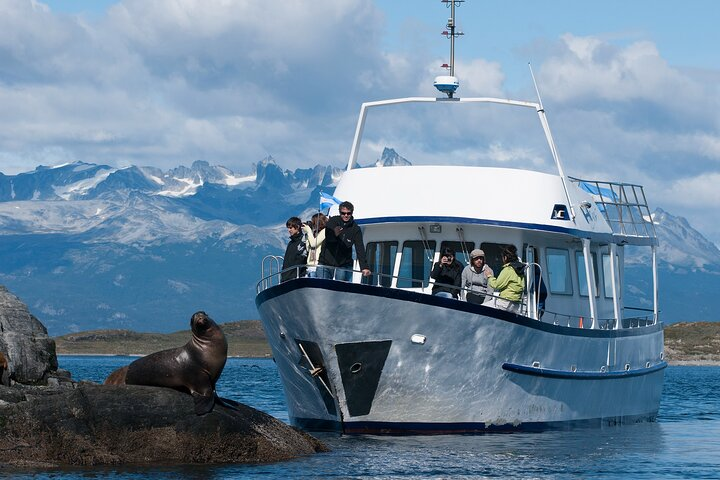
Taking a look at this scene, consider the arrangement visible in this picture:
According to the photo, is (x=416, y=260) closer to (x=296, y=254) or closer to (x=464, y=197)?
(x=464, y=197)

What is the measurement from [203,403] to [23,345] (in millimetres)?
9798

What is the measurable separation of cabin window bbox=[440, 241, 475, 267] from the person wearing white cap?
1985mm

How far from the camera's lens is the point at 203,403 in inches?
802

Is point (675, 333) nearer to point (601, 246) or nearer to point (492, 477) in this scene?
point (601, 246)

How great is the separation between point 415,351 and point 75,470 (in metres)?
7.45

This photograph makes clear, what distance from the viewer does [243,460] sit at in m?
20.6

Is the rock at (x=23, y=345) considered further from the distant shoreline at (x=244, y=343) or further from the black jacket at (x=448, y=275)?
the distant shoreline at (x=244, y=343)

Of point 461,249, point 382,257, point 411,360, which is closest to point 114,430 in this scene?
point 411,360

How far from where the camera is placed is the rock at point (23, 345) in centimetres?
2850

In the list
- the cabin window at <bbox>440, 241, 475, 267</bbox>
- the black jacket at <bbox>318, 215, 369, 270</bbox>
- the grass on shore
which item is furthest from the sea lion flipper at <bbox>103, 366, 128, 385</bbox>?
the grass on shore

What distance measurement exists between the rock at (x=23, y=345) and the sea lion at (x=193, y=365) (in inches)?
300

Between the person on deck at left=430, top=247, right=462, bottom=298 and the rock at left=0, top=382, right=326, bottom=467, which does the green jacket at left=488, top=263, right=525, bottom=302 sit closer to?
the person on deck at left=430, top=247, right=462, bottom=298

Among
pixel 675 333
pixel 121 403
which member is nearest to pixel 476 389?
pixel 121 403

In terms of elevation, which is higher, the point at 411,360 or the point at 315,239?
the point at 315,239
